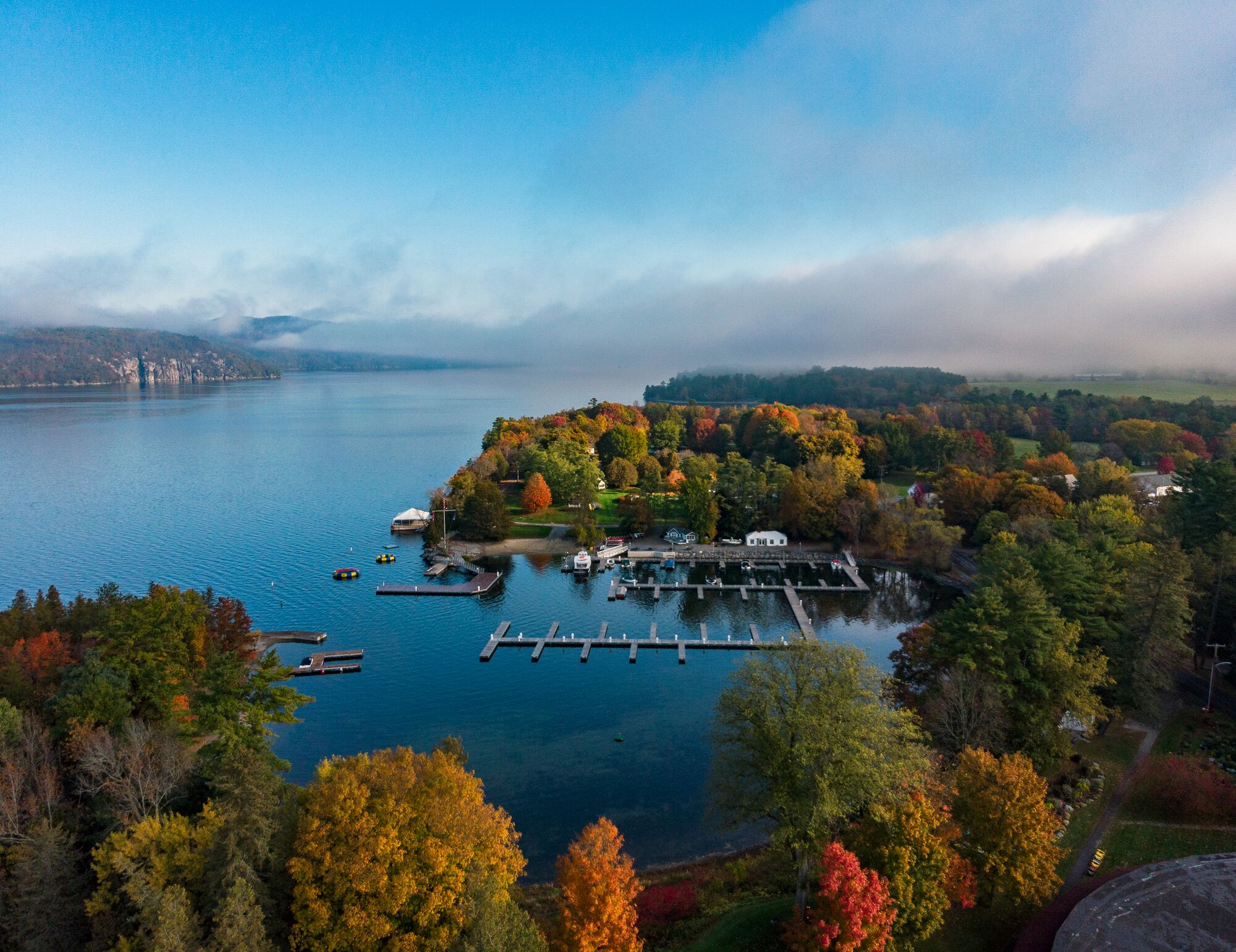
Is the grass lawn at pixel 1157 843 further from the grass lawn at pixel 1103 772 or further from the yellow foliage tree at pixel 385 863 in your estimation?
the yellow foliage tree at pixel 385 863

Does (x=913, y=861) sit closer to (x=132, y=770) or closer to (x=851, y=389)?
(x=132, y=770)

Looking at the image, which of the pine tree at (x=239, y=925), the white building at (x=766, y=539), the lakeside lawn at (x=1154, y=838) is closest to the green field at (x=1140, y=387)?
the white building at (x=766, y=539)

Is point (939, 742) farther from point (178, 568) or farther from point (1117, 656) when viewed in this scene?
point (178, 568)

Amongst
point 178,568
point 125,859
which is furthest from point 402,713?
point 178,568

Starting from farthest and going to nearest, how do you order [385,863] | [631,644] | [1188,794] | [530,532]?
[530,532], [631,644], [1188,794], [385,863]

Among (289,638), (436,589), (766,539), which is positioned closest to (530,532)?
(436,589)

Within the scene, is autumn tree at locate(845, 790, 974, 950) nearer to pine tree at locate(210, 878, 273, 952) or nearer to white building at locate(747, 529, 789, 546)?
pine tree at locate(210, 878, 273, 952)
